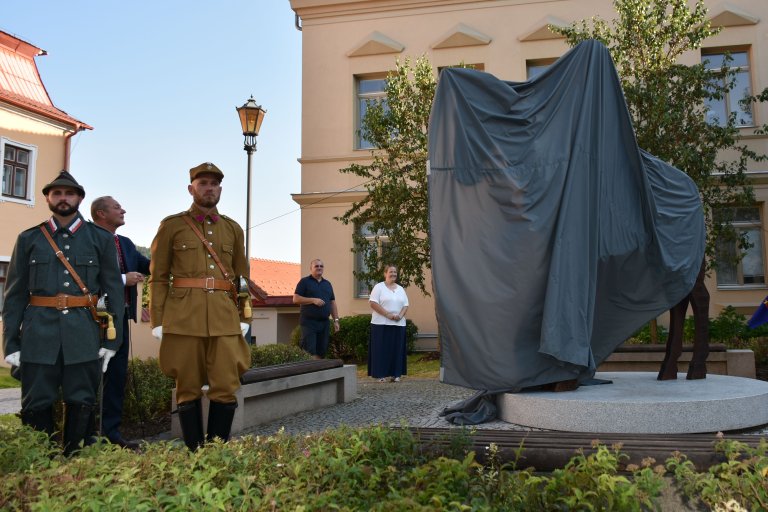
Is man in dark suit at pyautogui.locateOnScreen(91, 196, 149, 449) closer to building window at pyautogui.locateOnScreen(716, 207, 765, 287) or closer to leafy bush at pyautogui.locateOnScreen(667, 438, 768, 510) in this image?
leafy bush at pyautogui.locateOnScreen(667, 438, 768, 510)

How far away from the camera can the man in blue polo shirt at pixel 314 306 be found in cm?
1077

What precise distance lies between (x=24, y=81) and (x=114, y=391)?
22.3m

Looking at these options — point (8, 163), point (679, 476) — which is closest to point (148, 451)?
point (679, 476)

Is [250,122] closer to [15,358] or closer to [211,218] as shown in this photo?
[211,218]

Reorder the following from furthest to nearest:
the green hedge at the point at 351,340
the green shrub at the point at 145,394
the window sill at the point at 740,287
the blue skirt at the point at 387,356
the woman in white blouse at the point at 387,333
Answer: the window sill at the point at 740,287 → the green hedge at the point at 351,340 → the blue skirt at the point at 387,356 → the woman in white blouse at the point at 387,333 → the green shrub at the point at 145,394

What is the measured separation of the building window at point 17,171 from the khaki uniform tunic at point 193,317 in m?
20.0

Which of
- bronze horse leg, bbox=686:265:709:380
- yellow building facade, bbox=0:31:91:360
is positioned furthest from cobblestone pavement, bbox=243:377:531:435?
yellow building facade, bbox=0:31:91:360

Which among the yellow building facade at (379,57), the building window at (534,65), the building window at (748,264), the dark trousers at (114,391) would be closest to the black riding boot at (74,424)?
the dark trousers at (114,391)

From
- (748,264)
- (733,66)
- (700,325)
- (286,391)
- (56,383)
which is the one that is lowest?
(286,391)

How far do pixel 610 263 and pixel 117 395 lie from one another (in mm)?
Result: 4348

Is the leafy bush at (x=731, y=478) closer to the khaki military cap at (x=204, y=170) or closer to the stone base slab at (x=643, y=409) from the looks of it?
the stone base slab at (x=643, y=409)

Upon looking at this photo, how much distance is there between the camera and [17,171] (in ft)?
75.1

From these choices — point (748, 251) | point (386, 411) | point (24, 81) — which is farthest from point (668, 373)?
point (24, 81)

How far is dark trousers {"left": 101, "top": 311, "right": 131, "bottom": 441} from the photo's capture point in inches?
229
